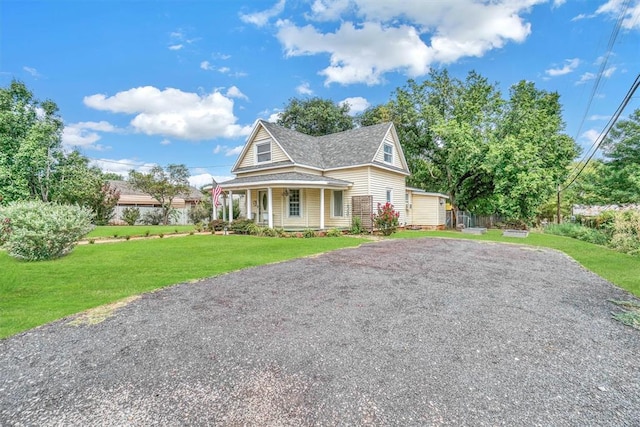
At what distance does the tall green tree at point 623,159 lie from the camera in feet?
66.4

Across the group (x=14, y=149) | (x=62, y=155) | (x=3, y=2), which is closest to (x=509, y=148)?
(x=3, y=2)

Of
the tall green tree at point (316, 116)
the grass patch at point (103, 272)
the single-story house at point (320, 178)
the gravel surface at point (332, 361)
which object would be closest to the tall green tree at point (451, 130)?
the single-story house at point (320, 178)

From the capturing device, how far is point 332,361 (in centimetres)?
321

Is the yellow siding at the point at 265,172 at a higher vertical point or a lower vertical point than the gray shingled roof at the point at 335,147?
lower

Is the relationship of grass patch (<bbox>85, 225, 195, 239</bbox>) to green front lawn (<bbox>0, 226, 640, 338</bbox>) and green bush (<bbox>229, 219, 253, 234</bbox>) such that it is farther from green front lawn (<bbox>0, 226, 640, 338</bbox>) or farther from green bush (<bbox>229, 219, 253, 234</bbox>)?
green front lawn (<bbox>0, 226, 640, 338</bbox>)

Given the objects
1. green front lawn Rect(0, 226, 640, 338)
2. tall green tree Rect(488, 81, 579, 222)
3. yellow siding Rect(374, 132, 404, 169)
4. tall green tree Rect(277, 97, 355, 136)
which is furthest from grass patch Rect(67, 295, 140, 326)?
tall green tree Rect(277, 97, 355, 136)

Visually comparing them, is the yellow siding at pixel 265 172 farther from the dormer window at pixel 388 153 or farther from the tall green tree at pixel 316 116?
the tall green tree at pixel 316 116

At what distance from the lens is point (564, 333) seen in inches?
156

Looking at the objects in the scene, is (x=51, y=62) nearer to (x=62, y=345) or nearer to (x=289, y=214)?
(x=289, y=214)

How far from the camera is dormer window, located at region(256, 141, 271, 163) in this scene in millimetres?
20078

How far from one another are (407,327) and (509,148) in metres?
20.9

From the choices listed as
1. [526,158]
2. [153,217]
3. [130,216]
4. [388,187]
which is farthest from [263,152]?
[526,158]

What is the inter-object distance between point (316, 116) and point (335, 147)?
549 inches

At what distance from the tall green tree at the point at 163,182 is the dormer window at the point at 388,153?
18805 millimetres
